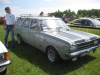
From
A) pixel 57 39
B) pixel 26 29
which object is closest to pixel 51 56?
pixel 57 39

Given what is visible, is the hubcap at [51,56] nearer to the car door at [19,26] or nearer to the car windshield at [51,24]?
the car windshield at [51,24]

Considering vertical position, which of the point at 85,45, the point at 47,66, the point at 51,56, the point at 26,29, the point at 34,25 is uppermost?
the point at 34,25

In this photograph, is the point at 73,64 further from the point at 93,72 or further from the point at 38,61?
the point at 38,61

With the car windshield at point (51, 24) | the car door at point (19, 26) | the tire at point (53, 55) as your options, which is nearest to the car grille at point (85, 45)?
the tire at point (53, 55)

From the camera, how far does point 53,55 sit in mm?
4758

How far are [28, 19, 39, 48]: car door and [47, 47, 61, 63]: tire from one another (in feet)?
2.89

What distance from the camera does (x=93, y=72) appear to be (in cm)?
415

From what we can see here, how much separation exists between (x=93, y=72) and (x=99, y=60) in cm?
103

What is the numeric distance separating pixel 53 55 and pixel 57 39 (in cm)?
65

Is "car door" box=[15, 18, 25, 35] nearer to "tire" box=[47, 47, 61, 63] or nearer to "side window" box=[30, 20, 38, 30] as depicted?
"side window" box=[30, 20, 38, 30]

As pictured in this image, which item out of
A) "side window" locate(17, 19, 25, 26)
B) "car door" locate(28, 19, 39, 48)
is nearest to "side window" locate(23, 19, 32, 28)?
"car door" locate(28, 19, 39, 48)

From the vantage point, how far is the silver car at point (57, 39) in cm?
421

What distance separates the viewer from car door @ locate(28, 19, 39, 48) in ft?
18.1

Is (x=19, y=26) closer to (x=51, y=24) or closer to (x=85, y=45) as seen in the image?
(x=51, y=24)
